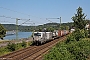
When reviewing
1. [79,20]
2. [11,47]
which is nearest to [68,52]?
[11,47]

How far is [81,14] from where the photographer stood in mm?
48375

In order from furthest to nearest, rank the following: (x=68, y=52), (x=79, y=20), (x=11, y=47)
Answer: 1. (x=79, y=20)
2. (x=11, y=47)
3. (x=68, y=52)

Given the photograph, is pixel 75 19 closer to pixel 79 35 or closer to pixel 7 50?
pixel 79 35

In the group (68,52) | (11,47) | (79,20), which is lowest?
(11,47)

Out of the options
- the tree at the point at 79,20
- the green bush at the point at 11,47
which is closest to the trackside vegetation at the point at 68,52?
the green bush at the point at 11,47

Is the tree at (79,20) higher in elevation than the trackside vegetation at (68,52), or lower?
higher

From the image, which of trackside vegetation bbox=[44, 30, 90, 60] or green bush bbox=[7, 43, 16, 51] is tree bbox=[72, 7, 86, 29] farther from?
trackside vegetation bbox=[44, 30, 90, 60]

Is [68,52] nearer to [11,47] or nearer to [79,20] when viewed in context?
[11,47]

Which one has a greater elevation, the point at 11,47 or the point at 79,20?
the point at 79,20

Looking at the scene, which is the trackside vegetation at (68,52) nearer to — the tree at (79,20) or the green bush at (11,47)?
the green bush at (11,47)

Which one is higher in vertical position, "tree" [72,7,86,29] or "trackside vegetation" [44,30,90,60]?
"tree" [72,7,86,29]

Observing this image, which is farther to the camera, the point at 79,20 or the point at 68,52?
the point at 79,20

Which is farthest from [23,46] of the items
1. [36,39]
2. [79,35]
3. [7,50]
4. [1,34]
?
[1,34]

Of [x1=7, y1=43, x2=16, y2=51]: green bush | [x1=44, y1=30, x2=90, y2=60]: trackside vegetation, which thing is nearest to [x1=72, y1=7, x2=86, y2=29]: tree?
[x1=7, y1=43, x2=16, y2=51]: green bush
